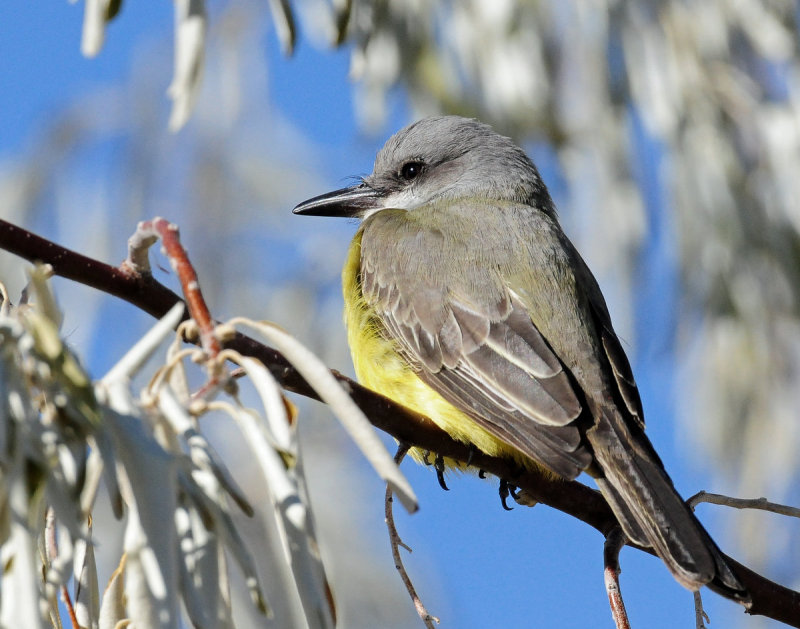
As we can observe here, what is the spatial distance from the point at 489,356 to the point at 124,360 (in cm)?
144

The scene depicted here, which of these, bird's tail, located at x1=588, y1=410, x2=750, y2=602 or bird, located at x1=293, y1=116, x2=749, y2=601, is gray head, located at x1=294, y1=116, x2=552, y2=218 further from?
bird's tail, located at x1=588, y1=410, x2=750, y2=602

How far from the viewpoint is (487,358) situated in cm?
285

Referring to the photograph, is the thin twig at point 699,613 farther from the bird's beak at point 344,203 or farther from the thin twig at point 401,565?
the bird's beak at point 344,203

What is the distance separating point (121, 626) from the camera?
1608mm

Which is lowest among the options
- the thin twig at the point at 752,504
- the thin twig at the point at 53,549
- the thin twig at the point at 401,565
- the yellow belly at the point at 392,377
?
the thin twig at the point at 53,549

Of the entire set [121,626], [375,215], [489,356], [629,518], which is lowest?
[121,626]

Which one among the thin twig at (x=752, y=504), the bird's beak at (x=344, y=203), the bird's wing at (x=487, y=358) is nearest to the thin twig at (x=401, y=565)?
the bird's wing at (x=487, y=358)

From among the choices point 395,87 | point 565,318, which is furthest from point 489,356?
point 395,87

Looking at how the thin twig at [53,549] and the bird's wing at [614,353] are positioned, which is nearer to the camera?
the thin twig at [53,549]

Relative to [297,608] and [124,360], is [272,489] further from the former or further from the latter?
[297,608]

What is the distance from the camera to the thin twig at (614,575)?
2.01 metres

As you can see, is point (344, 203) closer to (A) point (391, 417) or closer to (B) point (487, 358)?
(B) point (487, 358)

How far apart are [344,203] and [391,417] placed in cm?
188

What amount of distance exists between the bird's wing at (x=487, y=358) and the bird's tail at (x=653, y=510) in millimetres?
79
